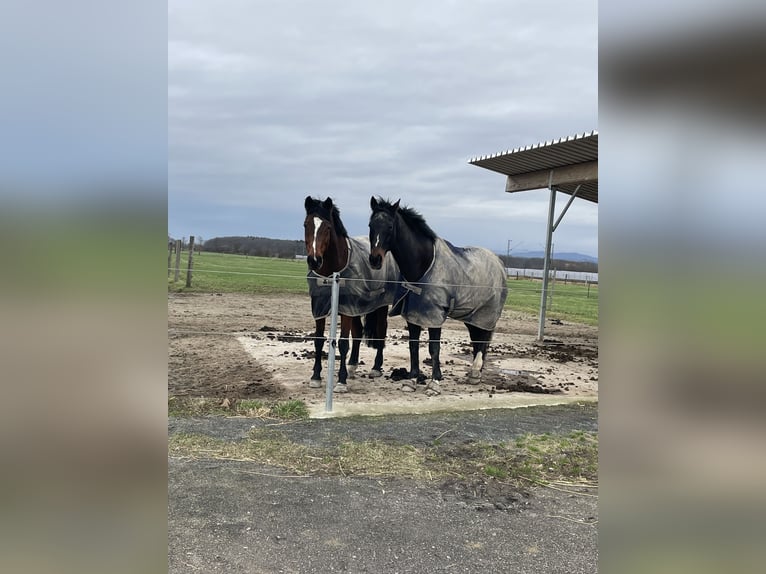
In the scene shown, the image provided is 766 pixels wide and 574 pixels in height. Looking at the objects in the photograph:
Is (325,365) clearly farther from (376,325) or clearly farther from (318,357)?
(318,357)

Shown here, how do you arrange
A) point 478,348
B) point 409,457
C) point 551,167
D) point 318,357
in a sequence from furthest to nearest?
point 551,167 → point 478,348 → point 318,357 → point 409,457

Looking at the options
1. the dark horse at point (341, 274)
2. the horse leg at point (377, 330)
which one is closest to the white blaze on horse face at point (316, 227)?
→ the dark horse at point (341, 274)

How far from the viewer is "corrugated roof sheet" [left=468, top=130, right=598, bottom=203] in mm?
6066

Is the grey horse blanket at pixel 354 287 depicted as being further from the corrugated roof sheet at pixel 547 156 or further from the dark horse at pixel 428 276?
the corrugated roof sheet at pixel 547 156

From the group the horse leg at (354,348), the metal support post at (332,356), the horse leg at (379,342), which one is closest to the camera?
the metal support post at (332,356)

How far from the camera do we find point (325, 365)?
20.3 feet

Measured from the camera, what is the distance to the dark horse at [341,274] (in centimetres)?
462

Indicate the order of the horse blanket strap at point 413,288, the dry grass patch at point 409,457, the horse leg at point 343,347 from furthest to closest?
the horse blanket strap at point 413,288, the horse leg at point 343,347, the dry grass patch at point 409,457

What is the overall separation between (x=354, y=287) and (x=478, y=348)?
1.90m
